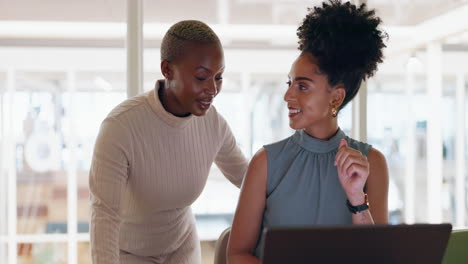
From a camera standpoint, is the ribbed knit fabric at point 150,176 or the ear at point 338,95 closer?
the ear at point 338,95

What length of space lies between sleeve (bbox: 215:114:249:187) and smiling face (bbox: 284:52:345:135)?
0.60m

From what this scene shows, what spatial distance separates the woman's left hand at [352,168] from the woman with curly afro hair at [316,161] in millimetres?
142

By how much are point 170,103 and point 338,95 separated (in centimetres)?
61

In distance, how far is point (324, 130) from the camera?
5.26 feet

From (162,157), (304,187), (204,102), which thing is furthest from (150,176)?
(304,187)

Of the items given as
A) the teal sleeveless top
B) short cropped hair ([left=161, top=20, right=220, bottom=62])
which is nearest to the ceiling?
short cropped hair ([left=161, top=20, right=220, bottom=62])

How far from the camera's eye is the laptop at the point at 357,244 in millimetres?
912

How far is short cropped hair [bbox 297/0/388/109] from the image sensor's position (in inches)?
58.9

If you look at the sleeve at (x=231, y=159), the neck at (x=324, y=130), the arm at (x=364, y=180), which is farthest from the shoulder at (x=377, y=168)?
the sleeve at (x=231, y=159)

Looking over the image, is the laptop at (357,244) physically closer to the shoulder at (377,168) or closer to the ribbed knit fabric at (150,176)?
the shoulder at (377,168)

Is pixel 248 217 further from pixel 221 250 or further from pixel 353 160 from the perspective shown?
pixel 353 160

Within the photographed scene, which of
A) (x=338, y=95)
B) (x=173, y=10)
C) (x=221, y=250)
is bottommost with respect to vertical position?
(x=221, y=250)

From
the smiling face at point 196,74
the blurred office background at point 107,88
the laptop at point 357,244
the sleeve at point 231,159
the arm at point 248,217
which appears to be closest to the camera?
the laptop at point 357,244

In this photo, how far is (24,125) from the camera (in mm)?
3770
